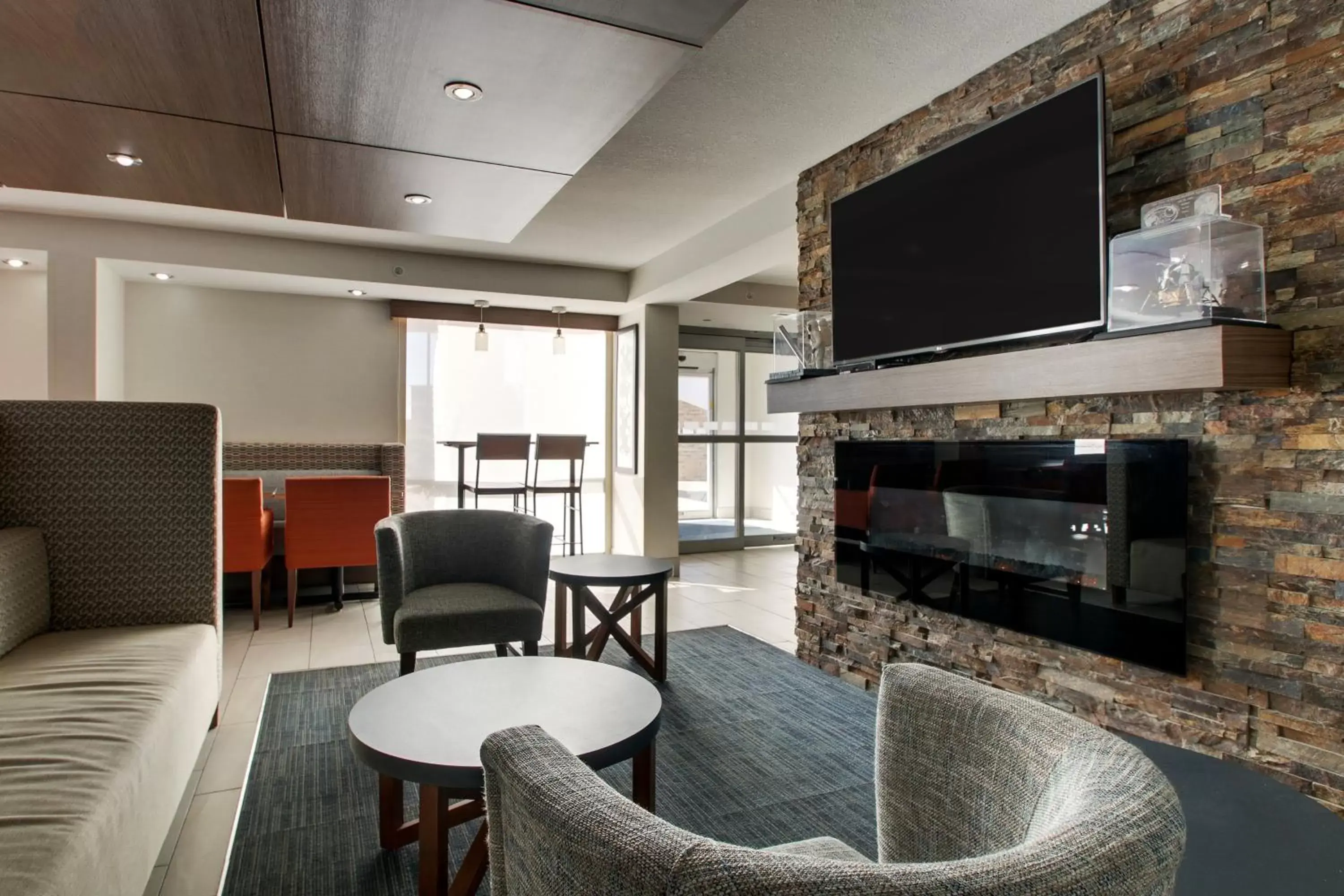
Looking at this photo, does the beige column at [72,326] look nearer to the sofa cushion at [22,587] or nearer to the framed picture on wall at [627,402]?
the sofa cushion at [22,587]

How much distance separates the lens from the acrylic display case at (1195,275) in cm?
196

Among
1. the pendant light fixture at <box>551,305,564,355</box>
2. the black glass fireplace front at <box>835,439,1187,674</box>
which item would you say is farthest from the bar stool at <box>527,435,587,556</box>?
the black glass fireplace front at <box>835,439,1187,674</box>

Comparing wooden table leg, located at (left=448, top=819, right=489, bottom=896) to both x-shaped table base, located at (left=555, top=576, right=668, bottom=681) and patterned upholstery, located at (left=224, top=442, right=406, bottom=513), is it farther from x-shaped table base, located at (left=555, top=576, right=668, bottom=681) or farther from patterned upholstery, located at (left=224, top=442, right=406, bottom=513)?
patterned upholstery, located at (left=224, top=442, right=406, bottom=513)

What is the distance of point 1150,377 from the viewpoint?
2062 mm

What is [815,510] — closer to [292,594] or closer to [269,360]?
[292,594]

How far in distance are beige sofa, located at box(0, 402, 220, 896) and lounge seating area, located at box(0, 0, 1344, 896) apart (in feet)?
0.04

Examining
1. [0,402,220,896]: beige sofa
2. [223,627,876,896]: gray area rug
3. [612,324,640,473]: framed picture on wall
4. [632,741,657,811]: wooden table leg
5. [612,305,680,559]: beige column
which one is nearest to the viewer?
[0,402,220,896]: beige sofa

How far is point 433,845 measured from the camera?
1.59 meters

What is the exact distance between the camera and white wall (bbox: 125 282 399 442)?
568 centimetres

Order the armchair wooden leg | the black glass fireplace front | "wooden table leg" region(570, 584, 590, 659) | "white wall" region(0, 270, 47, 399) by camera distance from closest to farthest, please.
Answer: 1. the black glass fireplace front
2. "wooden table leg" region(570, 584, 590, 659)
3. the armchair wooden leg
4. "white wall" region(0, 270, 47, 399)

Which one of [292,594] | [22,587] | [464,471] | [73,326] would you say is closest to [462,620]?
[22,587]

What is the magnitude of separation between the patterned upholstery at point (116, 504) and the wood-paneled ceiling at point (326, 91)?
37.3 inches

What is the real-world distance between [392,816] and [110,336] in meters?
4.70

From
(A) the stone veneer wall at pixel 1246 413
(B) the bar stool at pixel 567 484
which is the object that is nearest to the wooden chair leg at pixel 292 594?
(B) the bar stool at pixel 567 484
